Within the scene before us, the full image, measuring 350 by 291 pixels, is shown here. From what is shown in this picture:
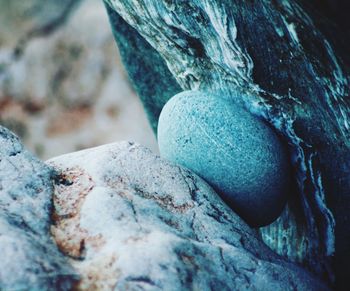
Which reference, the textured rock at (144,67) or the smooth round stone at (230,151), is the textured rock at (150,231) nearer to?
the smooth round stone at (230,151)

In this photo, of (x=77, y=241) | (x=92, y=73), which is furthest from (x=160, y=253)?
(x=92, y=73)

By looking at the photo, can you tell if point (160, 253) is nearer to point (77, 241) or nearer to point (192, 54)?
point (77, 241)

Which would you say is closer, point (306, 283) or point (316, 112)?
point (306, 283)

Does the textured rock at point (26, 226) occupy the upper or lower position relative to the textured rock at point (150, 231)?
upper

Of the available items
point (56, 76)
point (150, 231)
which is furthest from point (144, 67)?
point (56, 76)

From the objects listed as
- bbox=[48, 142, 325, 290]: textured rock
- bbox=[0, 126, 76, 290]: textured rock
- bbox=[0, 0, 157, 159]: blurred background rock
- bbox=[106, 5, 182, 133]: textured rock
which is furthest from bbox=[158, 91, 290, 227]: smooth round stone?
bbox=[0, 0, 157, 159]: blurred background rock

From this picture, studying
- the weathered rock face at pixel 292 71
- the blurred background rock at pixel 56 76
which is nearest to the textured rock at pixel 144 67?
the weathered rock face at pixel 292 71

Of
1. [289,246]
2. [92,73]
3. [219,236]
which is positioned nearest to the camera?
[219,236]

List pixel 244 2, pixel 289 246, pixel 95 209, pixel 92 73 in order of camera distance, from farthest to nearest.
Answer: pixel 92 73
pixel 289 246
pixel 244 2
pixel 95 209
